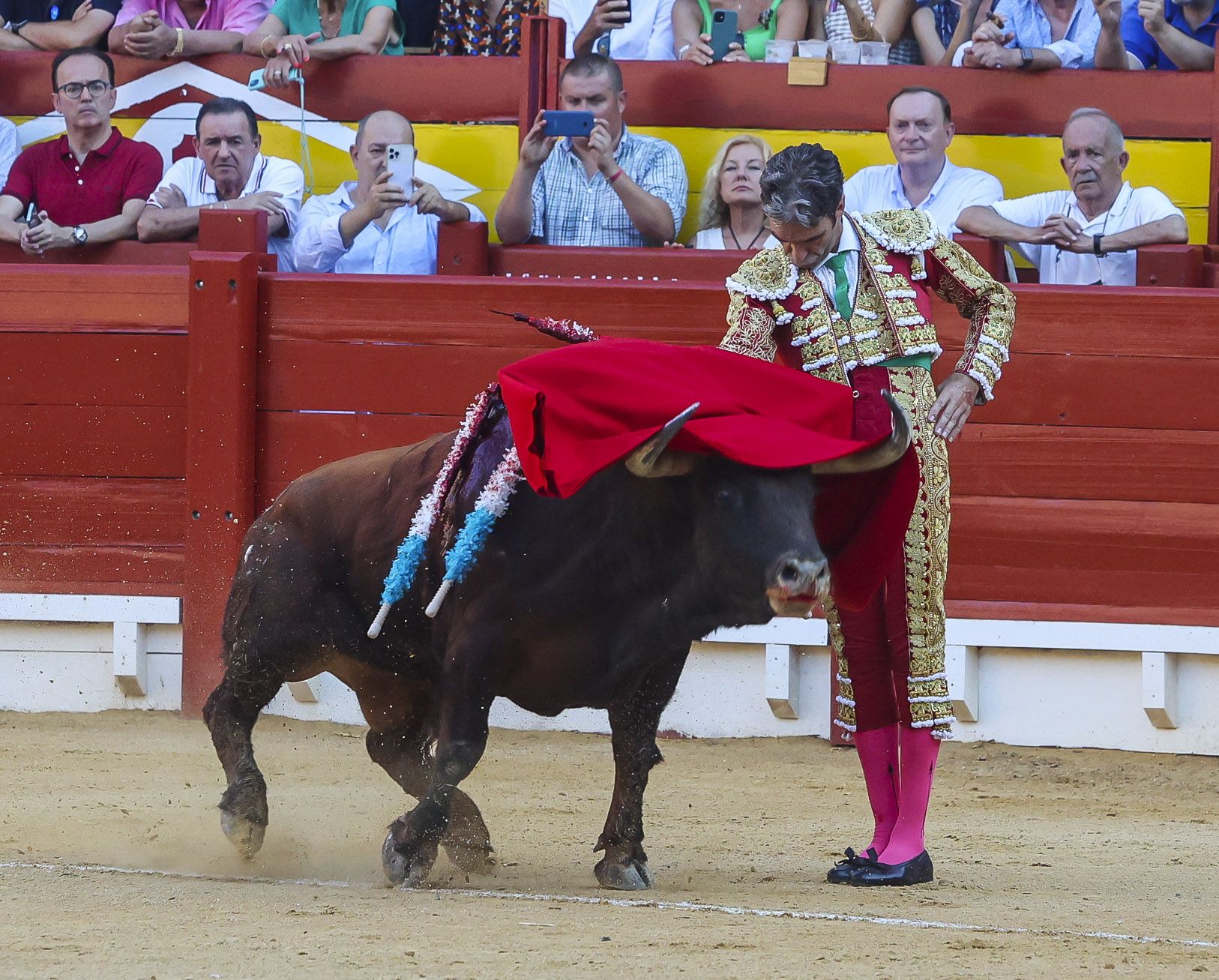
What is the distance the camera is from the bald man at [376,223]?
19.5 feet

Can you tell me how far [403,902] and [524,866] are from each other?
58cm

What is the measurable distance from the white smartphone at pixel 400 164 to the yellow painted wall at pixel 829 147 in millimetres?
603

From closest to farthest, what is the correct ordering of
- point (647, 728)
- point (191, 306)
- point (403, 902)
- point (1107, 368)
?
point (403, 902) → point (647, 728) → point (1107, 368) → point (191, 306)

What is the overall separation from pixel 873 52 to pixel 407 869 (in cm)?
→ 406

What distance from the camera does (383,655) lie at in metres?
3.80

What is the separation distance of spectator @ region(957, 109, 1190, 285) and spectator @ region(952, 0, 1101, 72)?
539mm

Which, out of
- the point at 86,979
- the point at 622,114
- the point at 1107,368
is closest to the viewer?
the point at 86,979

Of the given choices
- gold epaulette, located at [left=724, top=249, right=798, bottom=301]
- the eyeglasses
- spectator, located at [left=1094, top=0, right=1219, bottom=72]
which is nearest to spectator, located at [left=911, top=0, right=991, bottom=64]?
spectator, located at [left=1094, top=0, right=1219, bottom=72]

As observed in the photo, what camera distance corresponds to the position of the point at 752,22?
6805 mm

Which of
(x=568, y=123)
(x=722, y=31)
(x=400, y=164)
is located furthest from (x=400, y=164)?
(x=722, y=31)

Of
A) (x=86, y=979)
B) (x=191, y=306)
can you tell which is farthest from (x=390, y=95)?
(x=86, y=979)

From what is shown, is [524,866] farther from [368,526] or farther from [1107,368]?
[1107,368]

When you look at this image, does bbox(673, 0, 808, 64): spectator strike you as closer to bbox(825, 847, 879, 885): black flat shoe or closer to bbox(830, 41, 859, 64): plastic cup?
bbox(830, 41, 859, 64): plastic cup

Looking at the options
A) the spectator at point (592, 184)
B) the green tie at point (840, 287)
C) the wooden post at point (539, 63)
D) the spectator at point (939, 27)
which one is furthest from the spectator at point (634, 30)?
the green tie at point (840, 287)
